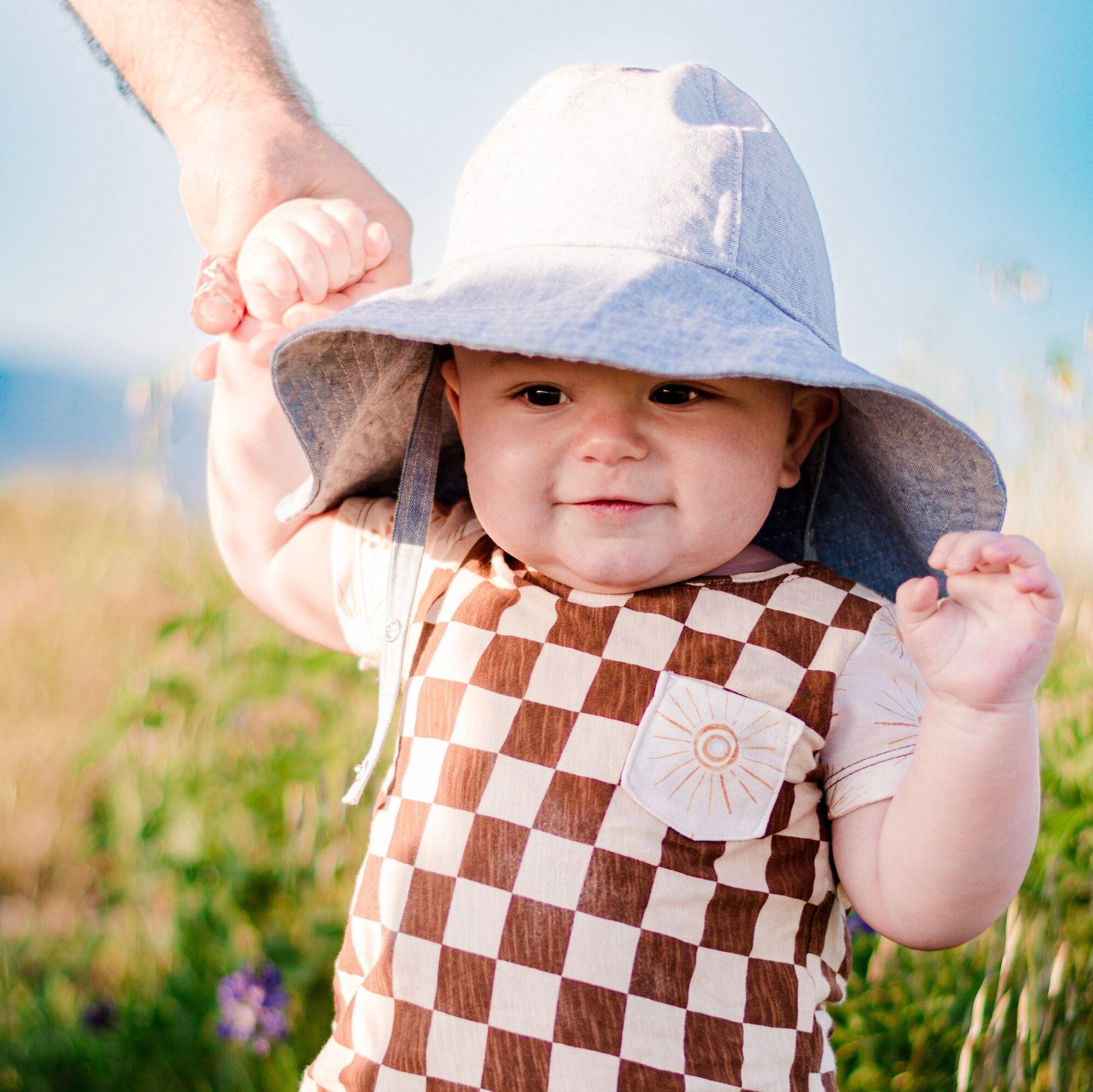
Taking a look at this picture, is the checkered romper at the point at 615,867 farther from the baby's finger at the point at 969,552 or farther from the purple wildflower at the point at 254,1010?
the purple wildflower at the point at 254,1010

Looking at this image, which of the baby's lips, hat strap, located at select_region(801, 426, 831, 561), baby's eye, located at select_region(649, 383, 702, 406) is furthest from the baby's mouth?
the baby's lips

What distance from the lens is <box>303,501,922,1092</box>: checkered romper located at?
1.15m

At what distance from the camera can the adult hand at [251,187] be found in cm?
148

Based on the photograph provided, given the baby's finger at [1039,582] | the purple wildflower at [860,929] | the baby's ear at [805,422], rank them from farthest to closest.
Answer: the purple wildflower at [860,929] < the baby's ear at [805,422] < the baby's finger at [1039,582]

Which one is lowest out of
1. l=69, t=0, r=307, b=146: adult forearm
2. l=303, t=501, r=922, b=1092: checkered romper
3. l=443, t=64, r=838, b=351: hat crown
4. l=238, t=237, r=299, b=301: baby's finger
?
l=303, t=501, r=922, b=1092: checkered romper

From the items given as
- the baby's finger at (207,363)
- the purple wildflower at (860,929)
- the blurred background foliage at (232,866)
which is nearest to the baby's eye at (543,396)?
the baby's finger at (207,363)

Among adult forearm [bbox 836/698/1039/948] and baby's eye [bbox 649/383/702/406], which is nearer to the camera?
adult forearm [bbox 836/698/1039/948]

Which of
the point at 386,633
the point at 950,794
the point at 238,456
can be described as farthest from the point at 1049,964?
the point at 238,456

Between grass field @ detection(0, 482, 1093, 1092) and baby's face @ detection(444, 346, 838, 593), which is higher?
baby's face @ detection(444, 346, 838, 593)

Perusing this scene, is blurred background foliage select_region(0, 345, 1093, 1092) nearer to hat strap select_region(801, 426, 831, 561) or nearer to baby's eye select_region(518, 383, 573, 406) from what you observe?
hat strap select_region(801, 426, 831, 561)

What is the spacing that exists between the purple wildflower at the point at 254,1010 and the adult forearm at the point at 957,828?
42.4 inches

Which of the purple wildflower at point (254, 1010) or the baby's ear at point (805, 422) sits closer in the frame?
the baby's ear at point (805, 422)

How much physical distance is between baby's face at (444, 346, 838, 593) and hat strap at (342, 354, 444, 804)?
0.14 metres

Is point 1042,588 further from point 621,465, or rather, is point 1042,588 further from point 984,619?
point 621,465
